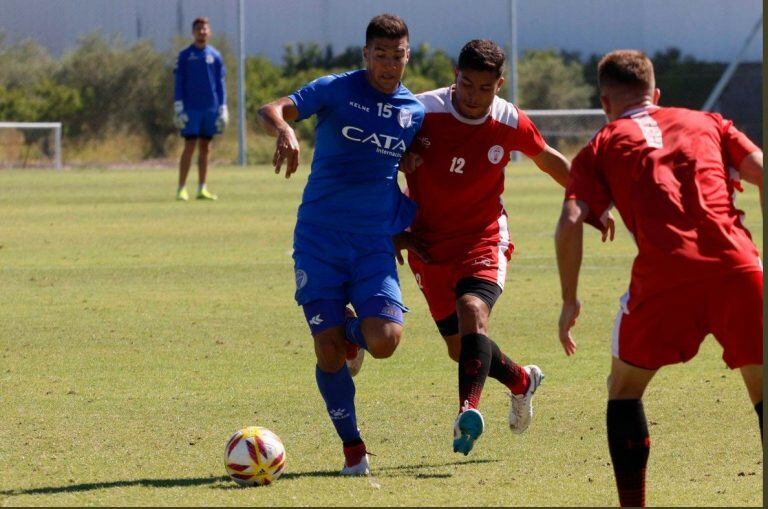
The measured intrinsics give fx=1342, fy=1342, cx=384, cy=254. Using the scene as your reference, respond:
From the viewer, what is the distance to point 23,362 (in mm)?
8453

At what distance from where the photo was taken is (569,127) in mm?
37750

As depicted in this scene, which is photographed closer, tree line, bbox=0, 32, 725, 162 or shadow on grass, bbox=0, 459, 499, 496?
shadow on grass, bbox=0, 459, 499, 496

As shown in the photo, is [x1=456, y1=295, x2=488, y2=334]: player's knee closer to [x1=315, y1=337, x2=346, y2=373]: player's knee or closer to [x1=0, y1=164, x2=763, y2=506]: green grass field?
[x1=0, y1=164, x2=763, y2=506]: green grass field

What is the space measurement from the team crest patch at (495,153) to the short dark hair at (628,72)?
70.9 inches

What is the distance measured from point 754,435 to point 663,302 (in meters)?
1.95

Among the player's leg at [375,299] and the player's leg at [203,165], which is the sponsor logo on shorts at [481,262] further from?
the player's leg at [203,165]

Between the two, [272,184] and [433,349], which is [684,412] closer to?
[433,349]

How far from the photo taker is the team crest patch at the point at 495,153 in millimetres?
6785

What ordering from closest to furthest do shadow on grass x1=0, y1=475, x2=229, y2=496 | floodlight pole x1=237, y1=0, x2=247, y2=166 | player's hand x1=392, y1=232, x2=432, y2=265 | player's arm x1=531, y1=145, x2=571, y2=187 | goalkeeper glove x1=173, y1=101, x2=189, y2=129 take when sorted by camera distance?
shadow on grass x1=0, y1=475, x2=229, y2=496 → player's hand x1=392, y1=232, x2=432, y2=265 → player's arm x1=531, y1=145, x2=571, y2=187 → goalkeeper glove x1=173, y1=101, x2=189, y2=129 → floodlight pole x1=237, y1=0, x2=247, y2=166

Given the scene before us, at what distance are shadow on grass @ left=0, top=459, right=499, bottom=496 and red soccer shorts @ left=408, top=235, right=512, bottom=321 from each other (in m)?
1.06

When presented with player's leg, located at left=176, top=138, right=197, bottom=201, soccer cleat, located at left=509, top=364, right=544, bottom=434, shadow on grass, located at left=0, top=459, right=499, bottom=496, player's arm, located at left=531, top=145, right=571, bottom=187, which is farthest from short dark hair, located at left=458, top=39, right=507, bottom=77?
player's leg, located at left=176, top=138, right=197, bottom=201

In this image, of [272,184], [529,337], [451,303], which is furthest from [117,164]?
[451,303]

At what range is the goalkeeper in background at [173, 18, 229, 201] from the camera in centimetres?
2058

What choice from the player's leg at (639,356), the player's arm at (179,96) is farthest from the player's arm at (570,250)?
the player's arm at (179,96)
